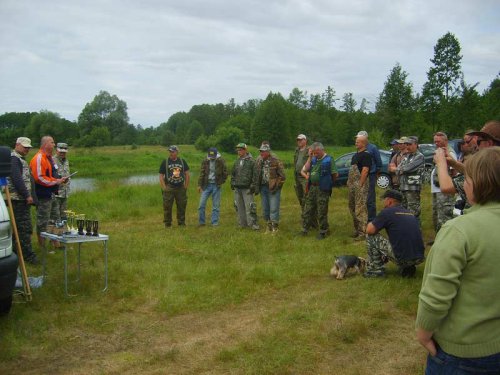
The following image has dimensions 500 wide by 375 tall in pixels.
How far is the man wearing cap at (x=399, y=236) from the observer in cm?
611

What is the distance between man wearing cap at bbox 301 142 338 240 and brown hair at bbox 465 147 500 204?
6864 millimetres

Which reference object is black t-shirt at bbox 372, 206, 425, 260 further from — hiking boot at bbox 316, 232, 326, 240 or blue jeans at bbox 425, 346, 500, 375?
blue jeans at bbox 425, 346, 500, 375

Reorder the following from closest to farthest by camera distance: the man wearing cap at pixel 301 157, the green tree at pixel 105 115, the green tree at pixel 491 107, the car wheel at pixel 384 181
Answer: the man wearing cap at pixel 301 157 < the car wheel at pixel 384 181 < the green tree at pixel 491 107 < the green tree at pixel 105 115

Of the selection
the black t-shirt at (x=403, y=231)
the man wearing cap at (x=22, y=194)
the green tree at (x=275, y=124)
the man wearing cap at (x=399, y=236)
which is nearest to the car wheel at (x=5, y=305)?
the man wearing cap at (x=22, y=194)

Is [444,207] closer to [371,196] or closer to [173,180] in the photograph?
[371,196]

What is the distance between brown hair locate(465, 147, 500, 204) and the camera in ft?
6.72

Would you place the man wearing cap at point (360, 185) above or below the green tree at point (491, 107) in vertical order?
below

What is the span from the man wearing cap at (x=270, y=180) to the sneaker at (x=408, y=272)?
12.3 feet

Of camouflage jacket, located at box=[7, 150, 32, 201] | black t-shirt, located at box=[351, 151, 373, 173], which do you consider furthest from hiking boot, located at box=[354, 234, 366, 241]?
camouflage jacket, located at box=[7, 150, 32, 201]

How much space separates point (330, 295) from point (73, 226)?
3.61 m

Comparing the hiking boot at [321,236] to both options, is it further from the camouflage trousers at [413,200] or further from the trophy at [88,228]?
the trophy at [88,228]

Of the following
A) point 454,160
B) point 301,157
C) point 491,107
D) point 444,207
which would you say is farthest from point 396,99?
point 454,160

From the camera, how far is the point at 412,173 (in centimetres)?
803

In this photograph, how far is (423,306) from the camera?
6.97 feet
